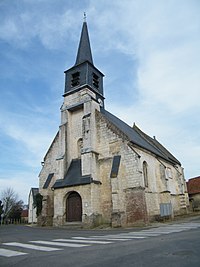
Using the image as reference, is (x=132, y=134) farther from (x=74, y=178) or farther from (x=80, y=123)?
(x=74, y=178)

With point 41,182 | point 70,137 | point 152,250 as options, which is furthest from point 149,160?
point 152,250

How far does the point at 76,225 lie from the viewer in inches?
689

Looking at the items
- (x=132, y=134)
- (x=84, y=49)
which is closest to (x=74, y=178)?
(x=132, y=134)

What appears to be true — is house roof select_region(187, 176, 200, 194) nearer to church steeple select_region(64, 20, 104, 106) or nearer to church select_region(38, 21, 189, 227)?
→ church select_region(38, 21, 189, 227)

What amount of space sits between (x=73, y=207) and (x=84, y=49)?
17155 millimetres

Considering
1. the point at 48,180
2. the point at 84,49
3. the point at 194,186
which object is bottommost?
the point at 194,186

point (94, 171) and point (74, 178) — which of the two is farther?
point (74, 178)

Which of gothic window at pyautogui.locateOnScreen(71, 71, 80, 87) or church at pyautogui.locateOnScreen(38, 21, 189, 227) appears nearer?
church at pyautogui.locateOnScreen(38, 21, 189, 227)

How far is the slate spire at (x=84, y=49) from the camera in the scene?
24991 millimetres

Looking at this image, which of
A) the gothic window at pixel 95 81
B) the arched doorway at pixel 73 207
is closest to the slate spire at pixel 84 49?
the gothic window at pixel 95 81

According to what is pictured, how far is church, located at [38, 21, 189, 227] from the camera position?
16.9 meters

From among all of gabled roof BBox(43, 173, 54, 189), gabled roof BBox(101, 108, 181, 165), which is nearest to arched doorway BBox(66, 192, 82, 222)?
gabled roof BBox(43, 173, 54, 189)

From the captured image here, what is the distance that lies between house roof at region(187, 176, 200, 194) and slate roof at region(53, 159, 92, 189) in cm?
2047

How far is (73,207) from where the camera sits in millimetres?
18391
